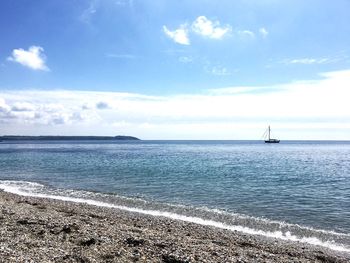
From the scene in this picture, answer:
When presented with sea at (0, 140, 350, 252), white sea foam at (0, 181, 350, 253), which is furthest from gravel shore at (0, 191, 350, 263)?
sea at (0, 140, 350, 252)

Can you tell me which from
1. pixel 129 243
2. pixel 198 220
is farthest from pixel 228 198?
pixel 129 243

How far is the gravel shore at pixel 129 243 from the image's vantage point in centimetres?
1298

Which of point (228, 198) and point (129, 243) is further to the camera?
point (228, 198)

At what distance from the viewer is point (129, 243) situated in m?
14.7

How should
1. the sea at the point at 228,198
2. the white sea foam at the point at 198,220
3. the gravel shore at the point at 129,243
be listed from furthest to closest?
the sea at the point at 228,198, the white sea foam at the point at 198,220, the gravel shore at the point at 129,243

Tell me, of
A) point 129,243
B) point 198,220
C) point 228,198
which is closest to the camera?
point 129,243

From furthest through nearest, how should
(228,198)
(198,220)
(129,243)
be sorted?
1. (228,198)
2. (198,220)
3. (129,243)

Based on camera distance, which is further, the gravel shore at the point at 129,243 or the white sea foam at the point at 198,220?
the white sea foam at the point at 198,220

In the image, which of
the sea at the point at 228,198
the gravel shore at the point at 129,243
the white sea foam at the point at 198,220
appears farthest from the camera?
the sea at the point at 228,198

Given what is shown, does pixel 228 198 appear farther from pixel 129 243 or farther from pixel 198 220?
pixel 129 243

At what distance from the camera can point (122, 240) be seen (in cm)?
1502

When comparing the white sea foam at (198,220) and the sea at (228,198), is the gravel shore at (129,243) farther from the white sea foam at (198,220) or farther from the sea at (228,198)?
the sea at (228,198)

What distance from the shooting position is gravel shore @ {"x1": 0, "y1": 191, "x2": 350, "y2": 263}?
42.6 ft

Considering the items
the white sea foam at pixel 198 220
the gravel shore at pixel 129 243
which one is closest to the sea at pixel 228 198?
the white sea foam at pixel 198 220
